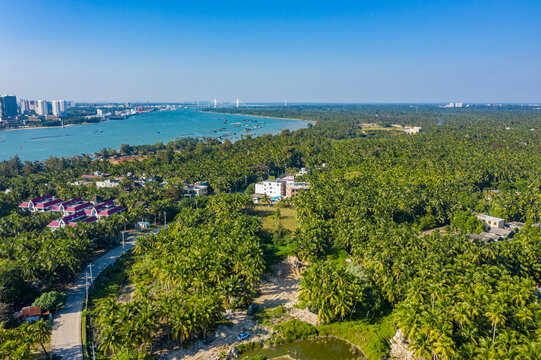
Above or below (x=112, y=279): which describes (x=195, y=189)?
above

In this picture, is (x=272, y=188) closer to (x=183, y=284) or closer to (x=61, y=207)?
(x=61, y=207)

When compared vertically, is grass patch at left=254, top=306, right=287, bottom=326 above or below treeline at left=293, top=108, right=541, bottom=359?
below

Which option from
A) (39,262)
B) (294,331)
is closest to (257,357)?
(294,331)

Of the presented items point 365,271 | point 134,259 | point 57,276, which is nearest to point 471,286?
point 365,271

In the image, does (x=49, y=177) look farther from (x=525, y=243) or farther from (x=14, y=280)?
(x=525, y=243)

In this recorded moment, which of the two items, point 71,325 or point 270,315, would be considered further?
point 270,315

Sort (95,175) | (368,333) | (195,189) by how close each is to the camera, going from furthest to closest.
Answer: (95,175)
(195,189)
(368,333)

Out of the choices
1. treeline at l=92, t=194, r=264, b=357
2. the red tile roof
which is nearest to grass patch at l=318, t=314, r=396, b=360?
treeline at l=92, t=194, r=264, b=357

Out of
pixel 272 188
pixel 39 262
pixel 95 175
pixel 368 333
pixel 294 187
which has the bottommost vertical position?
pixel 368 333

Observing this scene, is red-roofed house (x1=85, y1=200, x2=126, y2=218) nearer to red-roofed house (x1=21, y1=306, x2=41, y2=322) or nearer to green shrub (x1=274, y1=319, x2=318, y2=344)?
red-roofed house (x1=21, y1=306, x2=41, y2=322)
